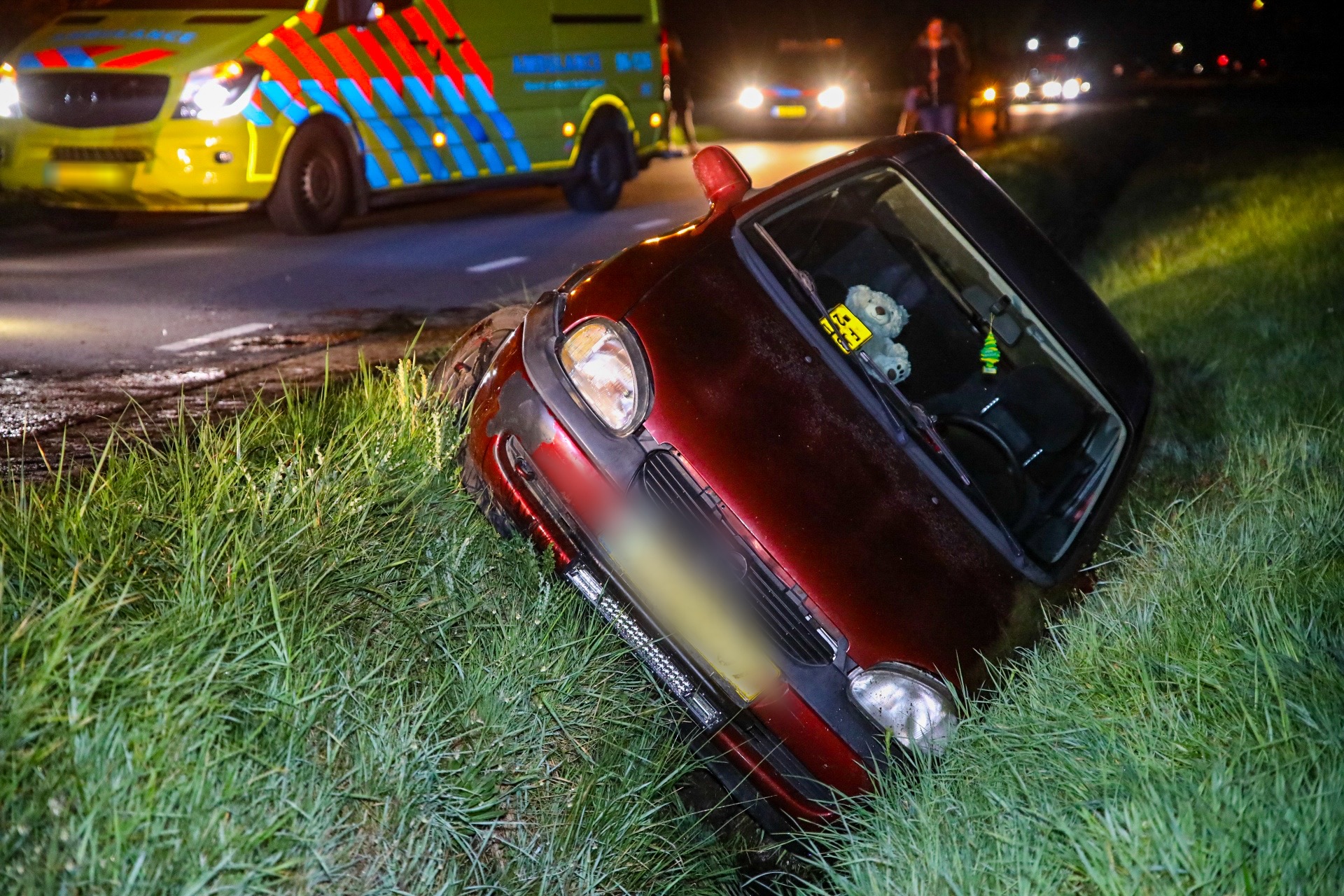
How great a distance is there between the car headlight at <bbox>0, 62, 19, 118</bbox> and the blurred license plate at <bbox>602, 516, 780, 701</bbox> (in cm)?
664

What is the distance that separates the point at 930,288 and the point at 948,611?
1.87m

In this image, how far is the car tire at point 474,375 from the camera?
149 inches

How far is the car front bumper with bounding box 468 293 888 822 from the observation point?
3.44m

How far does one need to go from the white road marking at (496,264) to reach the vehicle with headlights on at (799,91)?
476 inches

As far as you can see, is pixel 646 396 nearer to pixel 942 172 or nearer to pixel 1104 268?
pixel 942 172

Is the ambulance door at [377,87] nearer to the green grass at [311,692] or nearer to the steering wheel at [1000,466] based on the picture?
the green grass at [311,692]

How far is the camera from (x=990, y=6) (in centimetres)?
3647

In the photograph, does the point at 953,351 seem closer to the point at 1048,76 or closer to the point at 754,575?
the point at 754,575

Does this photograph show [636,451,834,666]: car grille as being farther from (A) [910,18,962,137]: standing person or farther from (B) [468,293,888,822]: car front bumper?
(A) [910,18,962,137]: standing person

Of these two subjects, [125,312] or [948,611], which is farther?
[125,312]

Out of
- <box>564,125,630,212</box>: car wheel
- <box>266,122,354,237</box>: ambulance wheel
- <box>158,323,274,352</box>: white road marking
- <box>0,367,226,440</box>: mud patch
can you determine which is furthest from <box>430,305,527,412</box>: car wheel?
<box>564,125,630,212</box>: car wheel

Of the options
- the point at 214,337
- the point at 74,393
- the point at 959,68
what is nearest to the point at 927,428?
the point at 74,393

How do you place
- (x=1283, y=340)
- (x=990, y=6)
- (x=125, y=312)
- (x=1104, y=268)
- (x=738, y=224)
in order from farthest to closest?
(x=990, y=6)
(x=1104, y=268)
(x=1283, y=340)
(x=125, y=312)
(x=738, y=224)

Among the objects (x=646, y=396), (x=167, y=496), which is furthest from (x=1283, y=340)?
(x=167, y=496)
